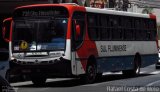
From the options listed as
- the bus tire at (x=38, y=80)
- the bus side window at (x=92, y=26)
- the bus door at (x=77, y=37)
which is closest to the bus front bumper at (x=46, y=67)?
the bus door at (x=77, y=37)

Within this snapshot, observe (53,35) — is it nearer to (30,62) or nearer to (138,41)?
(30,62)

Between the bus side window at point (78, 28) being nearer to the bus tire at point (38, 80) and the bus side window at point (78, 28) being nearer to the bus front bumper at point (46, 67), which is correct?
the bus front bumper at point (46, 67)

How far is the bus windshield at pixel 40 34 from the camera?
19219 millimetres

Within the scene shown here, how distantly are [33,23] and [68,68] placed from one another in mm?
2212

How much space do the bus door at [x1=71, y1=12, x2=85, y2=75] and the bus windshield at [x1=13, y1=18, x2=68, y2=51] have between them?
0.41 metres

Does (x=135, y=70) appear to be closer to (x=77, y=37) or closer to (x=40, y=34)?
(x=77, y=37)

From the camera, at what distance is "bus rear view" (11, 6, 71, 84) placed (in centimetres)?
1911

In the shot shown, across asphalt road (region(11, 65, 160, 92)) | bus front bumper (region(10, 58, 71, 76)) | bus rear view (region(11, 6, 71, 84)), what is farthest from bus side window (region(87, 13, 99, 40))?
bus front bumper (region(10, 58, 71, 76))

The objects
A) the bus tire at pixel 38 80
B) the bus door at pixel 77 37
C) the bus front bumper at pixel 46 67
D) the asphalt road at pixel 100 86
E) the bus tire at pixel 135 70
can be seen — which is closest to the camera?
the asphalt road at pixel 100 86

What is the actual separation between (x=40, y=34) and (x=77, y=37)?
4.67 feet

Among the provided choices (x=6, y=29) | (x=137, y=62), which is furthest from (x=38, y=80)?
(x=137, y=62)

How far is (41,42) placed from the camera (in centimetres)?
1936

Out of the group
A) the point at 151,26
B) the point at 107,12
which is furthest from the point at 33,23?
the point at 151,26

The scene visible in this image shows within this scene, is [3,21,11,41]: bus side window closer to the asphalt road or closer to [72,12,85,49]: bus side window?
the asphalt road
